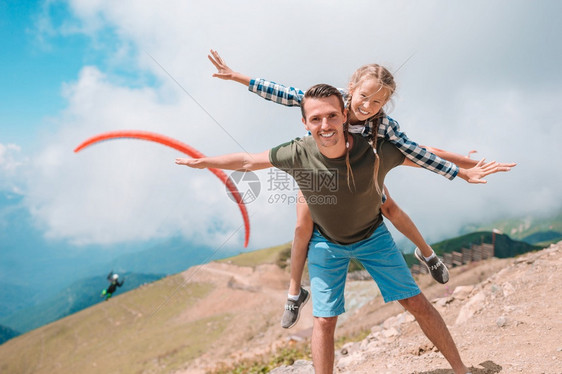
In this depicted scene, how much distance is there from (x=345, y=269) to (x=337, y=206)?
78cm

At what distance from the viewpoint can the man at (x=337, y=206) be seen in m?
3.13

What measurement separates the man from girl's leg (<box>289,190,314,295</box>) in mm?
88

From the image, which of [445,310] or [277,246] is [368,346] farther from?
[277,246]

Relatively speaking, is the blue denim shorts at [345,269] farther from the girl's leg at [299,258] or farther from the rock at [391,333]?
the rock at [391,333]

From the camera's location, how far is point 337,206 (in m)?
3.35

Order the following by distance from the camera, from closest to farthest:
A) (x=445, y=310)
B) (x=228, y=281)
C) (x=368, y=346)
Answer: (x=368, y=346) → (x=445, y=310) → (x=228, y=281)

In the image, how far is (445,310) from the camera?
9031mm

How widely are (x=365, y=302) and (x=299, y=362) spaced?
16.4 m

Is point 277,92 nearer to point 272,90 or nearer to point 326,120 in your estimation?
point 272,90

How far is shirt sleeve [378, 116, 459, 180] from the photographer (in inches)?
129

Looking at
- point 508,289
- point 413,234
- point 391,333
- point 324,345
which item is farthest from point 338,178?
point 508,289

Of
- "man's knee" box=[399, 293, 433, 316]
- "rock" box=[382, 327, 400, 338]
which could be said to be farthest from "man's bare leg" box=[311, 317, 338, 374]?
"rock" box=[382, 327, 400, 338]

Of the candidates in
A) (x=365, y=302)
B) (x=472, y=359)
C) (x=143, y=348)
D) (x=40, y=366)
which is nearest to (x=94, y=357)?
(x=143, y=348)

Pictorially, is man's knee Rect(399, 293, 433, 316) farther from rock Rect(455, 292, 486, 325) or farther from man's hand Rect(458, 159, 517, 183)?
rock Rect(455, 292, 486, 325)
